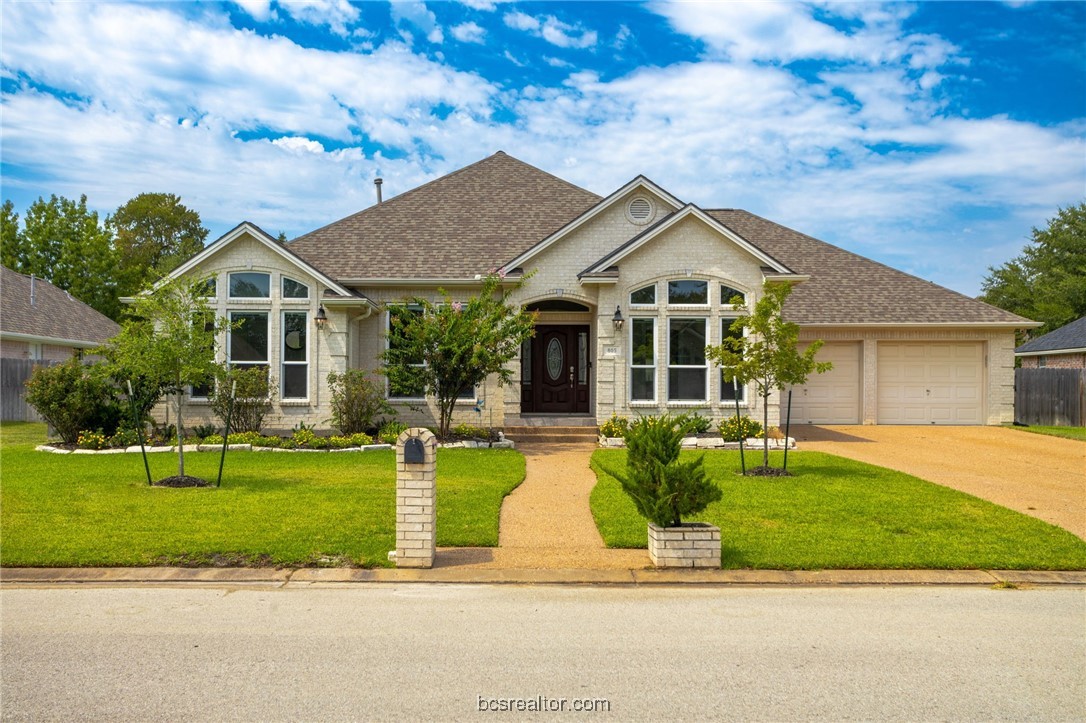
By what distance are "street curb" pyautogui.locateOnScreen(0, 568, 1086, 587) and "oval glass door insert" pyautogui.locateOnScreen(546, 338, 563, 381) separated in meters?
12.6

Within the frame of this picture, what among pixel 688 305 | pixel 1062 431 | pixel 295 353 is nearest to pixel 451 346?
pixel 295 353

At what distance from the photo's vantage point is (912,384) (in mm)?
21094

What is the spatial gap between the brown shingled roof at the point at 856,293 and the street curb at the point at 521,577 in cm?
1380

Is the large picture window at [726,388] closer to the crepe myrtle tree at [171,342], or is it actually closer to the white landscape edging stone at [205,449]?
the white landscape edging stone at [205,449]

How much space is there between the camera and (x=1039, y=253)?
1772 inches

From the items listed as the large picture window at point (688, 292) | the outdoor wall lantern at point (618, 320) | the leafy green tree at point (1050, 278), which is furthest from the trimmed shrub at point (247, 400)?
the leafy green tree at point (1050, 278)

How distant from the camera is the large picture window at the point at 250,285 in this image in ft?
56.4

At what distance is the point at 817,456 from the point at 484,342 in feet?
22.8

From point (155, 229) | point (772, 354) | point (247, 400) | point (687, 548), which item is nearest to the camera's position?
point (687, 548)

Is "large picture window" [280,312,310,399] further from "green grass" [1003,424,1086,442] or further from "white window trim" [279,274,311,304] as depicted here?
"green grass" [1003,424,1086,442]

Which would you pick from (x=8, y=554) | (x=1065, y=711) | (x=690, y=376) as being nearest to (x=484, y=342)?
(x=690, y=376)

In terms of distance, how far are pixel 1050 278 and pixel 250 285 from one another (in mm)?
43316

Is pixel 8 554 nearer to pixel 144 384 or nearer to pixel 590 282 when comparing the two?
pixel 144 384

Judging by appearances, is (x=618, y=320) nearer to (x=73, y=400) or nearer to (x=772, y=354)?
(x=772, y=354)
